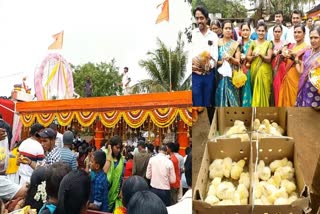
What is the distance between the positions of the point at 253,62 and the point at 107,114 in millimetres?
1225

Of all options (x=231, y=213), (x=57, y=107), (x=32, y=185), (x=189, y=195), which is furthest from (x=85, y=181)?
(x=57, y=107)

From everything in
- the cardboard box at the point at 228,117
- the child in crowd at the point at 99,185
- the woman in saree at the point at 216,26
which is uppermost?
the woman in saree at the point at 216,26

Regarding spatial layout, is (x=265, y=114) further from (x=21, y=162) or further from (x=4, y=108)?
(x=4, y=108)

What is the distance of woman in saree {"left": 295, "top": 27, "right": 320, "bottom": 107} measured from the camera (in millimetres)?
1207

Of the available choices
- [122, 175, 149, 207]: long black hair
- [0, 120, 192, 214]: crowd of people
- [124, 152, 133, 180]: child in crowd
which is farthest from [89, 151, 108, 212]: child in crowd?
[122, 175, 149, 207]: long black hair

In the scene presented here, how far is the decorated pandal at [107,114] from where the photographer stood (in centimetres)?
211

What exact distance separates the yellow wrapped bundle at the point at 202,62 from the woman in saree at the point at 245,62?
121mm

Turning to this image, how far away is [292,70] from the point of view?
126 cm

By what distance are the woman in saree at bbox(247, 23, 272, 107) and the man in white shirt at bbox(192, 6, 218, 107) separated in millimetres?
130

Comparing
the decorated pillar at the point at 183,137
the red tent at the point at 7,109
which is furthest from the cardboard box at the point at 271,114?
the red tent at the point at 7,109

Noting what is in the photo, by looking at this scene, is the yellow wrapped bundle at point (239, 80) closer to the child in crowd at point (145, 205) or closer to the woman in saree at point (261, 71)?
the woman in saree at point (261, 71)

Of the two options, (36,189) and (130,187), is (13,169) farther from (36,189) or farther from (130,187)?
(130,187)

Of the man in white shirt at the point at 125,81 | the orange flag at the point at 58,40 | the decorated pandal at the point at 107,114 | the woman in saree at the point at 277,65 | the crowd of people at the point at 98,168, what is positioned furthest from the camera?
the man in white shirt at the point at 125,81

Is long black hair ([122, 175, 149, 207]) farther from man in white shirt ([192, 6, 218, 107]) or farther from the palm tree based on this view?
the palm tree
